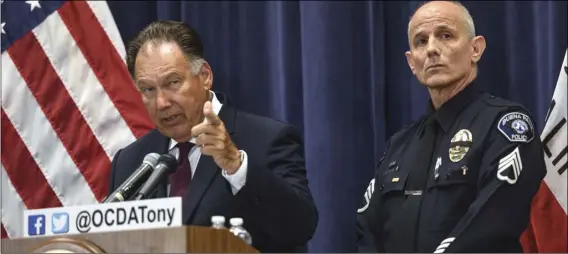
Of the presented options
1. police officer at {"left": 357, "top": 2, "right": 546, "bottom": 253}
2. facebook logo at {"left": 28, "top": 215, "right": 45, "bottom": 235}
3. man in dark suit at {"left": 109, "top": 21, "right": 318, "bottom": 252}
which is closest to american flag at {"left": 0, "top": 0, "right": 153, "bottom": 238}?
man in dark suit at {"left": 109, "top": 21, "right": 318, "bottom": 252}

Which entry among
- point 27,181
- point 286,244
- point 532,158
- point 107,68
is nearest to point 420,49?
point 532,158

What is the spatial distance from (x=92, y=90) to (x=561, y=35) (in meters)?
1.73

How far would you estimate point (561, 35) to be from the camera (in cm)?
352

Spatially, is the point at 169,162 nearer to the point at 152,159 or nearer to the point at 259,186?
the point at 152,159

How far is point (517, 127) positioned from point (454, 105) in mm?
242

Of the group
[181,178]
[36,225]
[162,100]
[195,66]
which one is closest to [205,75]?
[195,66]

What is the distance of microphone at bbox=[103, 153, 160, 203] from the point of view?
2.18 m

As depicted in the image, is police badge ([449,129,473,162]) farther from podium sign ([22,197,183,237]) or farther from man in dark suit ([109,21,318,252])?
podium sign ([22,197,183,237])

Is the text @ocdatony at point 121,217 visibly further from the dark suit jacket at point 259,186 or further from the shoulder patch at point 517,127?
the shoulder patch at point 517,127

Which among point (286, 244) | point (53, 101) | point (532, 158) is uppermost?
point (53, 101)

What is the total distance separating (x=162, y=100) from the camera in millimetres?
2955

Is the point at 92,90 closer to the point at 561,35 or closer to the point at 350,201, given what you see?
the point at 350,201

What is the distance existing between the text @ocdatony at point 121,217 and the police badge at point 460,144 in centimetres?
108

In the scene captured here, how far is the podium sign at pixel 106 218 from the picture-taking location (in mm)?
1866
